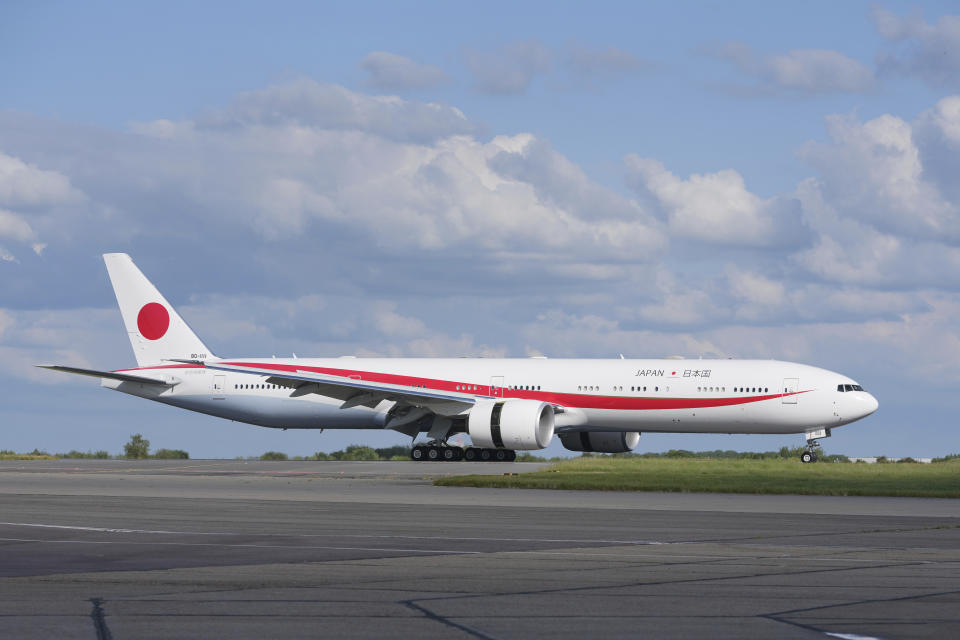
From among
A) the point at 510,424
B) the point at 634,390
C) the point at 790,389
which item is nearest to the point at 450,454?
the point at 510,424

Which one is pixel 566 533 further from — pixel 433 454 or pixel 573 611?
pixel 433 454

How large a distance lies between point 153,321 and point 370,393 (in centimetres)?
1328

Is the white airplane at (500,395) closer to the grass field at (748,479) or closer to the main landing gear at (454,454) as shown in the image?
the main landing gear at (454,454)

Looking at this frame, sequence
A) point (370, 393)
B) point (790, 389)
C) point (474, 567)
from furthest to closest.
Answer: point (370, 393), point (790, 389), point (474, 567)

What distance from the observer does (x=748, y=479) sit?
32156mm

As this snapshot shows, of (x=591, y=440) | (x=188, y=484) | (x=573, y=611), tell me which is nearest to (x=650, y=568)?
(x=573, y=611)

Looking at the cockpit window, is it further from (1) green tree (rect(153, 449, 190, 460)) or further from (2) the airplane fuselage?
(1) green tree (rect(153, 449, 190, 460))

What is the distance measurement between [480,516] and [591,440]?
2942 cm

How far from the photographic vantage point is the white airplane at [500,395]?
4300 cm

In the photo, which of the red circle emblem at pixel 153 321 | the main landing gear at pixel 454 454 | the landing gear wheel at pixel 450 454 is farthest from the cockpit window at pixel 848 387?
the red circle emblem at pixel 153 321

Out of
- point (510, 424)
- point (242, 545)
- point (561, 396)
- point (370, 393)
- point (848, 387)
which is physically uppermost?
point (848, 387)

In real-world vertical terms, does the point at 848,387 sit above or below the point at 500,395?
above

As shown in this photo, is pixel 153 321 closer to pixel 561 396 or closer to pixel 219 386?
pixel 219 386

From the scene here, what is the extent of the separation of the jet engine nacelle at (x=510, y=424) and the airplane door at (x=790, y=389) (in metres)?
8.53
